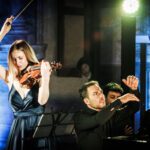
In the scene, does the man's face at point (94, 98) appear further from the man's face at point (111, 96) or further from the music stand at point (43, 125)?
the music stand at point (43, 125)

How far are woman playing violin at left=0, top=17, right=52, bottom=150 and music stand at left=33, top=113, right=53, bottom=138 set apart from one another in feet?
2.11

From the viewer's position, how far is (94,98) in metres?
8.48

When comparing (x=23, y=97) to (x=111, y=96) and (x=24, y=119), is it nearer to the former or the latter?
(x=24, y=119)

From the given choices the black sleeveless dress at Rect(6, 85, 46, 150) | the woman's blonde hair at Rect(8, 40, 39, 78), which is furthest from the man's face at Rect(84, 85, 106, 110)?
the woman's blonde hair at Rect(8, 40, 39, 78)

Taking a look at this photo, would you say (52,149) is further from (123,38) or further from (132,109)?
(123,38)

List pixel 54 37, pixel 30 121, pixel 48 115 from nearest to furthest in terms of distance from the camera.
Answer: pixel 48 115 → pixel 30 121 → pixel 54 37

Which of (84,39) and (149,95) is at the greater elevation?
(84,39)

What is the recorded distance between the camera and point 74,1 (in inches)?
448

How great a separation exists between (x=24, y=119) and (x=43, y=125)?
3.21 ft


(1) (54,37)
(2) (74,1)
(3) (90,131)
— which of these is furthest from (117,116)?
(2) (74,1)

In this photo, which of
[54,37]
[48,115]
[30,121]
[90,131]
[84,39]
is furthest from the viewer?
[84,39]

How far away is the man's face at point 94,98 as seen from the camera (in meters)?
8.41

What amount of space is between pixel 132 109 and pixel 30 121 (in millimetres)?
2209

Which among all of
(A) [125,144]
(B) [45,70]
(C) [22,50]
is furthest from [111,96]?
(A) [125,144]
